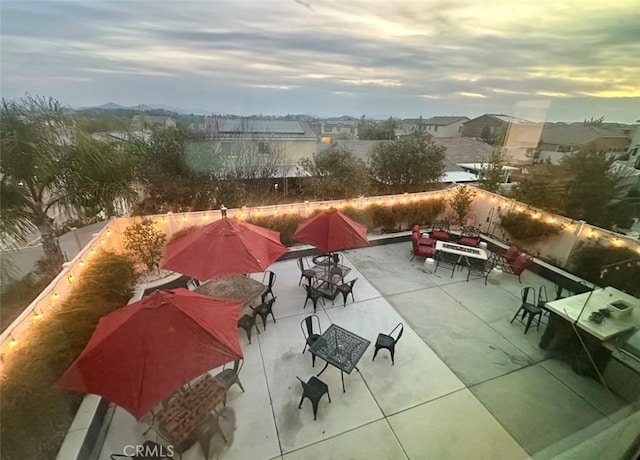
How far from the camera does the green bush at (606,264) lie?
16.2ft

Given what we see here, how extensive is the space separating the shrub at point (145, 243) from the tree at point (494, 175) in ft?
41.9

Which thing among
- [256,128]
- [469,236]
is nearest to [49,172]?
[256,128]

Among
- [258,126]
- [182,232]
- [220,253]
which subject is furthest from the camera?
[258,126]

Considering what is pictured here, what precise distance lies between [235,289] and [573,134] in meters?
11.4

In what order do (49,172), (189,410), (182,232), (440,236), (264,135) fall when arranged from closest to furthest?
(189,410)
(49,172)
(182,232)
(440,236)
(264,135)

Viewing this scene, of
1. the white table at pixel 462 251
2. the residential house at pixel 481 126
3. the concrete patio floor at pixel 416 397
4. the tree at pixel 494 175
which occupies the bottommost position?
the concrete patio floor at pixel 416 397

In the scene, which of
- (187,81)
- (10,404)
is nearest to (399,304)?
(10,404)

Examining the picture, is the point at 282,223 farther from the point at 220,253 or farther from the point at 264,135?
the point at 264,135

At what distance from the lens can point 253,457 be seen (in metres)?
3.51

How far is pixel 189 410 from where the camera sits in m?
3.64

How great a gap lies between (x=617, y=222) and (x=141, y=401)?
35.5 feet

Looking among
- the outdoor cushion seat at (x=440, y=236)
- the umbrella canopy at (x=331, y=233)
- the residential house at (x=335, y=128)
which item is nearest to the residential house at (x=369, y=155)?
the residential house at (x=335, y=128)

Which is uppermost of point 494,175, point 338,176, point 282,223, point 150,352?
point 494,175

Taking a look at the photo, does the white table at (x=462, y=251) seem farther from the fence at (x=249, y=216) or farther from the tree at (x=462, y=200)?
the tree at (x=462, y=200)
